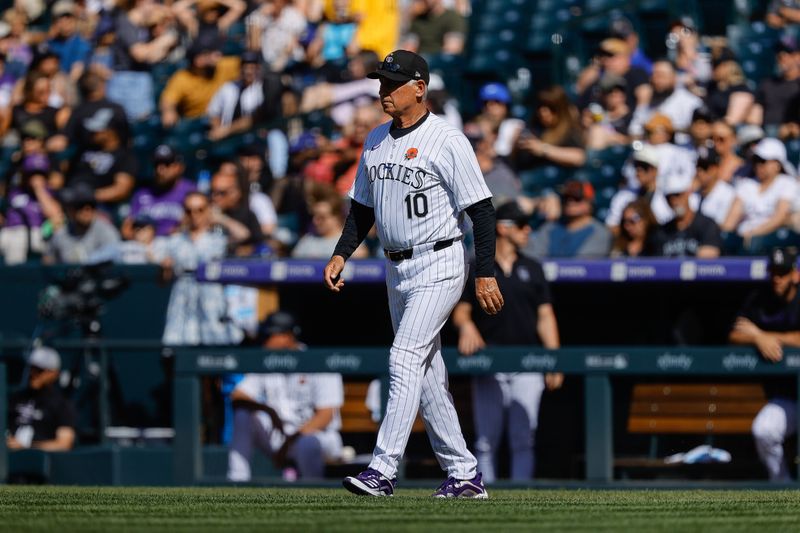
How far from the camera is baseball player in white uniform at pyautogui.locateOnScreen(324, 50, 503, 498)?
6.39 metres

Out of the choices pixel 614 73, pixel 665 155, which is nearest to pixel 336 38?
pixel 614 73

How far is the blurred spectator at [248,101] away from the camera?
13.8 m

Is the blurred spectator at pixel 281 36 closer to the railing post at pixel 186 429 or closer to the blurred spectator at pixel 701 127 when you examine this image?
the blurred spectator at pixel 701 127

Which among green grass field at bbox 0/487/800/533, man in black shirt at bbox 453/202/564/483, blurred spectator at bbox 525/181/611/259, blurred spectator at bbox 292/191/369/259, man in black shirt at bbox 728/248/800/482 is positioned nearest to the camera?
green grass field at bbox 0/487/800/533

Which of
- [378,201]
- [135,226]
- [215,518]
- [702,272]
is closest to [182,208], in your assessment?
[135,226]

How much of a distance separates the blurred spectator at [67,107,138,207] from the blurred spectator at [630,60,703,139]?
4.26 metres

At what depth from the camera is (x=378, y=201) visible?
6.59 m

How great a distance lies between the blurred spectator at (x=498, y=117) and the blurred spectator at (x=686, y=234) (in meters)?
1.98

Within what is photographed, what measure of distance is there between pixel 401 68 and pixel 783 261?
3.44 meters

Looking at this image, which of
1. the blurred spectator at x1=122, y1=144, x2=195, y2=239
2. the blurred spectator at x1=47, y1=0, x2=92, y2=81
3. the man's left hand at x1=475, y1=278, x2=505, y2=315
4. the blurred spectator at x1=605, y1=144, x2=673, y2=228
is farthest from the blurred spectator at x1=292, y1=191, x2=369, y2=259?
the blurred spectator at x1=47, y1=0, x2=92, y2=81

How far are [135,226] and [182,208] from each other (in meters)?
0.42

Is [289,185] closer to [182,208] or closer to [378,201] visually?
[182,208]

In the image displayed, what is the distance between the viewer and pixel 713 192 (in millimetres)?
10289

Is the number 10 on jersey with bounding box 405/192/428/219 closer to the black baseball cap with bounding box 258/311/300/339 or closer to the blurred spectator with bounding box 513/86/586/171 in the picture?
the black baseball cap with bounding box 258/311/300/339
